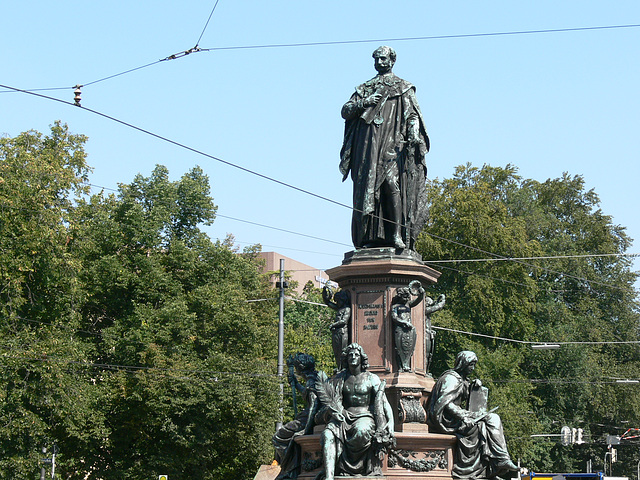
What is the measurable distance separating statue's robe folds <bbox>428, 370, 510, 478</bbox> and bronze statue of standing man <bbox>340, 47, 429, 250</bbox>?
2.47 m

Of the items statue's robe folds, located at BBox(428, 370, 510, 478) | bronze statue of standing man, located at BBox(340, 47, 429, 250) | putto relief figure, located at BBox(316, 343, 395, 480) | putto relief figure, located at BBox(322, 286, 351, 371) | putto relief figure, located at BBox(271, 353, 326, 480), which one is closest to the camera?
putto relief figure, located at BBox(316, 343, 395, 480)

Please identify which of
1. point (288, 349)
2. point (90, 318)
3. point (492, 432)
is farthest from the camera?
point (288, 349)

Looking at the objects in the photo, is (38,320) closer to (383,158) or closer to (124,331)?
(124,331)

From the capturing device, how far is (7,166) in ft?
97.6

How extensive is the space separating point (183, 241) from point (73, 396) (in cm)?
967

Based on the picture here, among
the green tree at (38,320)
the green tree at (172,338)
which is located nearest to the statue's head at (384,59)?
the green tree at (38,320)

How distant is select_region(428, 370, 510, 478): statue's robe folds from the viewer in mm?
14062

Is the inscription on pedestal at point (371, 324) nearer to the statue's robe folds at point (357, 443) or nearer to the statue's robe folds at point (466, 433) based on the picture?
the statue's robe folds at point (466, 433)

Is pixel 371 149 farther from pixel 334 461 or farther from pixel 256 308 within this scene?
pixel 256 308

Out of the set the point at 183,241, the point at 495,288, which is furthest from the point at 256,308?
the point at 495,288

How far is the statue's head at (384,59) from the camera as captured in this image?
1639 cm

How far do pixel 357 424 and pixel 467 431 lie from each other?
5.61ft

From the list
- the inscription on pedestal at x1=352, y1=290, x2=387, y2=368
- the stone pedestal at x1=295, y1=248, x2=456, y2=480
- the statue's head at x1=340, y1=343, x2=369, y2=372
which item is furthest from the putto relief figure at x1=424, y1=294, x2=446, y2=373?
the statue's head at x1=340, y1=343, x2=369, y2=372

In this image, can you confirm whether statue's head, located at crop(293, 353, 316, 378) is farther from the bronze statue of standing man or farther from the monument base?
the bronze statue of standing man
